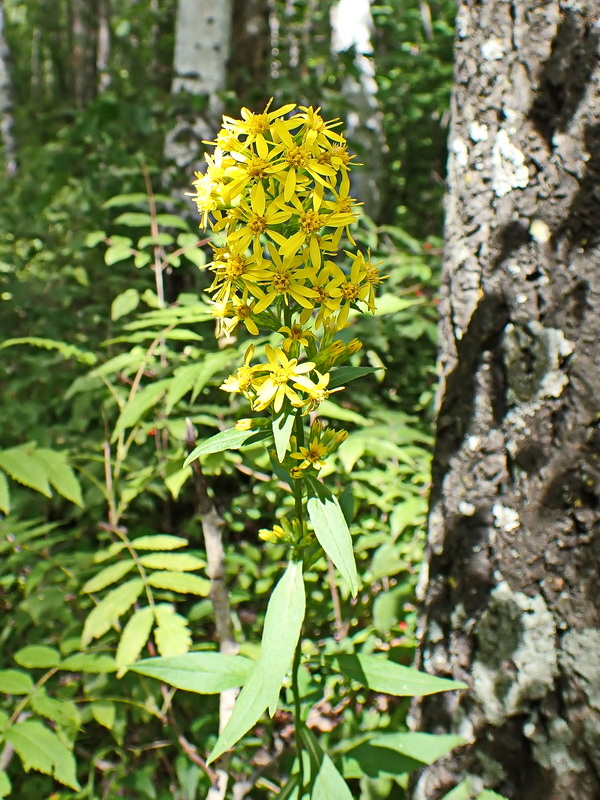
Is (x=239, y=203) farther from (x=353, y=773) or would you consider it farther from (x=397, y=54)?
(x=397, y=54)

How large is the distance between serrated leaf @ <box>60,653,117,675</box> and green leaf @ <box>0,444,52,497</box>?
0.45m

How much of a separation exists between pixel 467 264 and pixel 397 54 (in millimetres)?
6707

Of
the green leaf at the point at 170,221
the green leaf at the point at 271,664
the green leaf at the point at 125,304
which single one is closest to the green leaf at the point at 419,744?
the green leaf at the point at 271,664

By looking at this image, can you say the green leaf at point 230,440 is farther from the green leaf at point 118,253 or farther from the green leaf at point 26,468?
the green leaf at point 118,253

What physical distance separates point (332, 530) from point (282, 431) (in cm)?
19

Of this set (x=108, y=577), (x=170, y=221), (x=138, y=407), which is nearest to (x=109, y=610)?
(x=108, y=577)

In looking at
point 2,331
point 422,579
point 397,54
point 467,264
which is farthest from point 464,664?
point 397,54

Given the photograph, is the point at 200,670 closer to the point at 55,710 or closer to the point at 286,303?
the point at 55,710

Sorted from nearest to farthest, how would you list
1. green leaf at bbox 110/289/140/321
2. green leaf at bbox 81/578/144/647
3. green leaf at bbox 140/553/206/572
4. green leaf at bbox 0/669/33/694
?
green leaf at bbox 0/669/33/694
green leaf at bbox 81/578/144/647
green leaf at bbox 140/553/206/572
green leaf at bbox 110/289/140/321

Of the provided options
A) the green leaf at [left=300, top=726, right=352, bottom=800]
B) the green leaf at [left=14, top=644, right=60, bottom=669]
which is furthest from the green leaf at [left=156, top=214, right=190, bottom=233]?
the green leaf at [left=300, top=726, right=352, bottom=800]

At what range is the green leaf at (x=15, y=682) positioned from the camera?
4.89 feet

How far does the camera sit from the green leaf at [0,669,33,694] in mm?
1491

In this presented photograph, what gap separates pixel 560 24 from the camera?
1518 mm

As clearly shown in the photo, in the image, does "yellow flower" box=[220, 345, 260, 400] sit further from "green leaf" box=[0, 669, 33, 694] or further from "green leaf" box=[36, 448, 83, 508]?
"green leaf" box=[0, 669, 33, 694]
